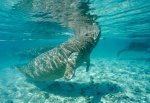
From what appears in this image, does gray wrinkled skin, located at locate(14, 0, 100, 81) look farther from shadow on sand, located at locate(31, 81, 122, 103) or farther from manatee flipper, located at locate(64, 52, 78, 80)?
shadow on sand, located at locate(31, 81, 122, 103)

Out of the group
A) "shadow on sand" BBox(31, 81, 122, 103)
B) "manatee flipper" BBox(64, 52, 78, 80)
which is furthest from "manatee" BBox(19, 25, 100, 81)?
"shadow on sand" BBox(31, 81, 122, 103)

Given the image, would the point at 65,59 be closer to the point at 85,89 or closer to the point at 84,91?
the point at 84,91

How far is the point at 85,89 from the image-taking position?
12242mm

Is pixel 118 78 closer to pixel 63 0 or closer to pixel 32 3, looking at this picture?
pixel 63 0

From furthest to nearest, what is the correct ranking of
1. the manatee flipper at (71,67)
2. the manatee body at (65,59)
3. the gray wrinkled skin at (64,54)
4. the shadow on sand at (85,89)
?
1. the shadow on sand at (85,89)
2. the gray wrinkled skin at (64,54)
3. the manatee body at (65,59)
4. the manatee flipper at (71,67)

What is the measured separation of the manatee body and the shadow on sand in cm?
100

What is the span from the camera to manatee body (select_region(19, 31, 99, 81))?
9906 mm

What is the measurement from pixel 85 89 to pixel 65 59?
94.2 inches

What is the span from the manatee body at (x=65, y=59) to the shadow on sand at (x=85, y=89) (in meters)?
1.00

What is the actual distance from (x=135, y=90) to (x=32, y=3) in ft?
28.6

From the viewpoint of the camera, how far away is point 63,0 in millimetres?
13297

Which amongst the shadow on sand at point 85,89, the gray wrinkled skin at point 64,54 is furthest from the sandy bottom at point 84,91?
the gray wrinkled skin at point 64,54

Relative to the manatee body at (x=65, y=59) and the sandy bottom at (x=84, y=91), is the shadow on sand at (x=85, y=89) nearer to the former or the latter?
the sandy bottom at (x=84, y=91)

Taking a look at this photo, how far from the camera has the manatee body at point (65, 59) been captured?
9.91 meters
